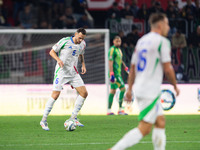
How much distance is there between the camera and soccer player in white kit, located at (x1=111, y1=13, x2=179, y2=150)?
232 inches

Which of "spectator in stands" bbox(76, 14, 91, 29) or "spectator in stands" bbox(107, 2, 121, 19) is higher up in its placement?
"spectator in stands" bbox(107, 2, 121, 19)

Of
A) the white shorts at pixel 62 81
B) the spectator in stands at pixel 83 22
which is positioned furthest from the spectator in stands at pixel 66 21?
the white shorts at pixel 62 81

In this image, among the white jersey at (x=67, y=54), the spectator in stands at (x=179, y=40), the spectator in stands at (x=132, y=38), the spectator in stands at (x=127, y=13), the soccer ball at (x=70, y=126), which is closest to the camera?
the soccer ball at (x=70, y=126)

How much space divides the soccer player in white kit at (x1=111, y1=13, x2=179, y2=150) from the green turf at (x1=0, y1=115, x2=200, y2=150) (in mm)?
1686

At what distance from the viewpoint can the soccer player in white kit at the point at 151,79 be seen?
588 cm

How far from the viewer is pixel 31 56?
16000mm

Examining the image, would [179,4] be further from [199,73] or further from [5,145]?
[5,145]

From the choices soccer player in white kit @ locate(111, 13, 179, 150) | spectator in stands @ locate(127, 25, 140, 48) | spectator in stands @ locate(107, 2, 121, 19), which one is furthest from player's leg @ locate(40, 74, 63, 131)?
spectator in stands @ locate(107, 2, 121, 19)

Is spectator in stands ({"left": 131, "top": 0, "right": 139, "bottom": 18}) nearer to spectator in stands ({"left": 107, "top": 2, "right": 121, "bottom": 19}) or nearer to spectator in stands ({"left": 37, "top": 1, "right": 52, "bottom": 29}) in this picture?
spectator in stands ({"left": 107, "top": 2, "right": 121, "bottom": 19})

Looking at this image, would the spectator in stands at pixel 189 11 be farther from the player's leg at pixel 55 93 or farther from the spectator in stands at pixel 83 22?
the player's leg at pixel 55 93

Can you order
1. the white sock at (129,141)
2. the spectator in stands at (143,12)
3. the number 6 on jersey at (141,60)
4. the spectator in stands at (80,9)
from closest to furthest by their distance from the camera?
the white sock at (129,141) < the number 6 on jersey at (141,60) < the spectator in stands at (143,12) < the spectator in stands at (80,9)

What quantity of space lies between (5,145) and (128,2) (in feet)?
45.5

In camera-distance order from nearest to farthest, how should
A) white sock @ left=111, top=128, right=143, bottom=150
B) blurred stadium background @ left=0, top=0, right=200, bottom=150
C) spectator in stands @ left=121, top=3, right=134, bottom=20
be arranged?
1. white sock @ left=111, top=128, right=143, bottom=150
2. blurred stadium background @ left=0, top=0, right=200, bottom=150
3. spectator in stands @ left=121, top=3, right=134, bottom=20

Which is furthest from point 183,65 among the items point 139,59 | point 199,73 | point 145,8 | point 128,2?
point 139,59
